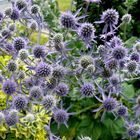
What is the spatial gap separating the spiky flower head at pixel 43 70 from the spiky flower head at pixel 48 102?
107 mm

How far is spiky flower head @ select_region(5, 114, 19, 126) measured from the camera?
6.97ft

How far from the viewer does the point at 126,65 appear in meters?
2.31

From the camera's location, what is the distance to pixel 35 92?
2170mm

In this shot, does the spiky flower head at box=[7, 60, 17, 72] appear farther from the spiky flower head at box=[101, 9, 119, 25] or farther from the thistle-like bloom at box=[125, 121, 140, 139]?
the thistle-like bloom at box=[125, 121, 140, 139]

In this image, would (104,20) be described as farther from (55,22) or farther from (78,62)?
(55,22)

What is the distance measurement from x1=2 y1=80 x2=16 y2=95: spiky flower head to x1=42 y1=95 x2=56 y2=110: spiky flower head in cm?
18

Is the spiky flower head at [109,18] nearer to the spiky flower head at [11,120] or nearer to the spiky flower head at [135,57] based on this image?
the spiky flower head at [135,57]

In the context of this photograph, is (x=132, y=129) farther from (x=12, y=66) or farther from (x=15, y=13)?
(x=15, y=13)

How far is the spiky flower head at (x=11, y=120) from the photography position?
2.12 m

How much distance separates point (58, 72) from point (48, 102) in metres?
0.15

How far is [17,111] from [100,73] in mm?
456

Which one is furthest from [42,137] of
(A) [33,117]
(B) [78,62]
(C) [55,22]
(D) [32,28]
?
(C) [55,22]

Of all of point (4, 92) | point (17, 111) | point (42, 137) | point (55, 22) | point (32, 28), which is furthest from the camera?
point (55, 22)

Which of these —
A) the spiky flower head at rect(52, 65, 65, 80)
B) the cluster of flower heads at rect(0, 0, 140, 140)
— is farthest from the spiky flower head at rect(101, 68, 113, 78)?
the spiky flower head at rect(52, 65, 65, 80)
